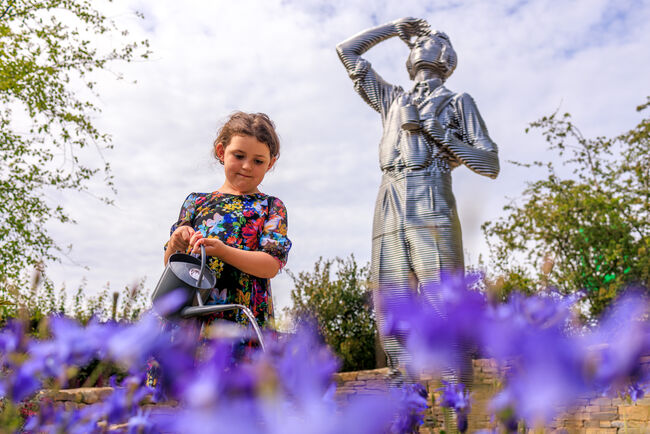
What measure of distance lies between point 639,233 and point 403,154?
25.9 feet

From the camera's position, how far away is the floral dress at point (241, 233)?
1767 mm

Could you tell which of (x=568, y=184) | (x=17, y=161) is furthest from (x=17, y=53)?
(x=568, y=184)

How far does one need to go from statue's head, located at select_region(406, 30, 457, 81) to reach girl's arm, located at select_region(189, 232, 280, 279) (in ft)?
9.96

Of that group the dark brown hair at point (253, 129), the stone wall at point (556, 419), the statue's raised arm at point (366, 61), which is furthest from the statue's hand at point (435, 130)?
the dark brown hair at point (253, 129)

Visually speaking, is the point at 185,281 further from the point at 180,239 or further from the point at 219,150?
the point at 219,150

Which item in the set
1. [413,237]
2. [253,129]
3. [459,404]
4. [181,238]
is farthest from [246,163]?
[413,237]

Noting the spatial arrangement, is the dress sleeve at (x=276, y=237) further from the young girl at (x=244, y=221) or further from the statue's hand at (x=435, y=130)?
the statue's hand at (x=435, y=130)

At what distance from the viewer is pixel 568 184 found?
10836 mm

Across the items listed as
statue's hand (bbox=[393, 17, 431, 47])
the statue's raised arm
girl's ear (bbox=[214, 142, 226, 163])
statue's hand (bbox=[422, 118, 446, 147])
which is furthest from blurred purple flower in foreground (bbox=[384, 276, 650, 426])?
statue's hand (bbox=[393, 17, 431, 47])

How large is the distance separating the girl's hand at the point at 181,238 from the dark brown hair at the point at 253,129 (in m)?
0.47

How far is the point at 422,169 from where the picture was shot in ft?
12.8

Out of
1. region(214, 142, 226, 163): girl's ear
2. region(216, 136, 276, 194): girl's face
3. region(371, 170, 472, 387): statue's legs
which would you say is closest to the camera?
region(216, 136, 276, 194): girl's face

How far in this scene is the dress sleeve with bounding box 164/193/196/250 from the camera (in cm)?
196

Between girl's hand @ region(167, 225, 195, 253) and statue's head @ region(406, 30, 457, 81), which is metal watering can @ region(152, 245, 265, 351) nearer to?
girl's hand @ region(167, 225, 195, 253)
